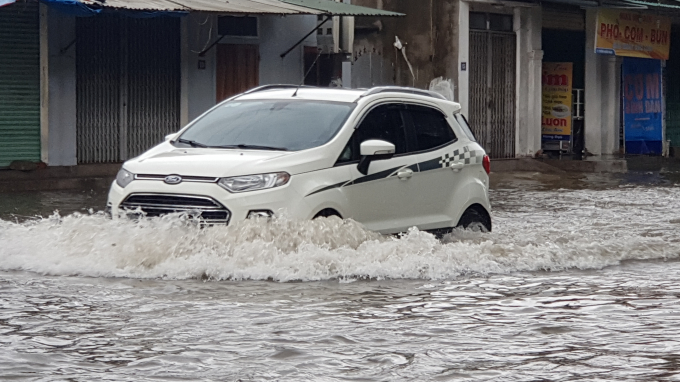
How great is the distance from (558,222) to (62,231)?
709cm

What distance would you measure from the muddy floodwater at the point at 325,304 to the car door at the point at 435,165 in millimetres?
375

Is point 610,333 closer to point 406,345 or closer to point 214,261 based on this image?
point 406,345

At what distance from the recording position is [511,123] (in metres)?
26.6

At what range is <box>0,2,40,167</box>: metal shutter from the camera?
59.6 ft

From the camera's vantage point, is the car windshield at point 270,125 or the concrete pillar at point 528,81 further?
the concrete pillar at point 528,81

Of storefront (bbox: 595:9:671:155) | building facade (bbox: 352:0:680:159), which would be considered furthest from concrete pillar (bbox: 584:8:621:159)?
storefront (bbox: 595:9:671:155)

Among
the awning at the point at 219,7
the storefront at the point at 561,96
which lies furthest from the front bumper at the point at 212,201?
the storefront at the point at 561,96

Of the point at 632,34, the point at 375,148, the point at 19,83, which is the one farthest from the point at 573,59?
the point at 375,148

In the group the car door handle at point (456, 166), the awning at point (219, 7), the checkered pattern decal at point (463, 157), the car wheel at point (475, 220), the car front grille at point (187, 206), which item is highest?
the awning at point (219, 7)

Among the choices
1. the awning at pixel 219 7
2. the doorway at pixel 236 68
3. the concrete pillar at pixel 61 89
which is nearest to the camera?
the awning at pixel 219 7

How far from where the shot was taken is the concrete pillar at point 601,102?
28.6 metres

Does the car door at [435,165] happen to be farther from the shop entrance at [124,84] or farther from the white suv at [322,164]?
the shop entrance at [124,84]

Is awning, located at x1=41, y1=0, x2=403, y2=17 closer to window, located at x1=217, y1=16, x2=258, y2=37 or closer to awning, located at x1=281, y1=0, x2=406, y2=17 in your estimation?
awning, located at x1=281, y1=0, x2=406, y2=17

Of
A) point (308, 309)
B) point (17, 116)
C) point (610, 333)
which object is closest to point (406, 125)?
point (308, 309)
